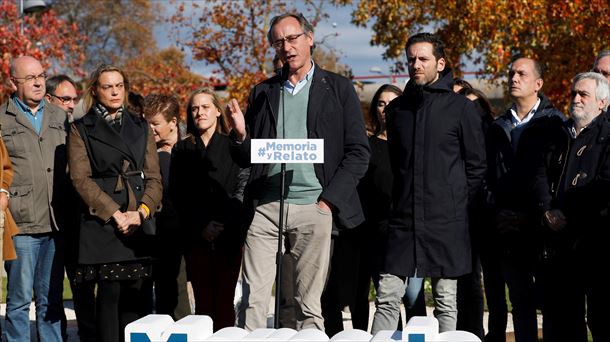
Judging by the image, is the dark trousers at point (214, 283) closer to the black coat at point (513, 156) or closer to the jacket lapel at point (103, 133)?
the jacket lapel at point (103, 133)

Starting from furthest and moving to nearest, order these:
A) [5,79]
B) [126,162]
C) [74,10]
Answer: [74,10] < [5,79] < [126,162]

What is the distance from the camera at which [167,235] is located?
26.1ft

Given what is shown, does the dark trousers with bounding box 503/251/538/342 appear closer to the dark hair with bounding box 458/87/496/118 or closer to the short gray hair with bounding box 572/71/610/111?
the short gray hair with bounding box 572/71/610/111

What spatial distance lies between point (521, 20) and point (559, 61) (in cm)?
133

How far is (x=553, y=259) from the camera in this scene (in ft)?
23.7

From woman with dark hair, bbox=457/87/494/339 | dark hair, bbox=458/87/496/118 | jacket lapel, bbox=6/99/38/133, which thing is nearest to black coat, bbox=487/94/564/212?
woman with dark hair, bbox=457/87/494/339

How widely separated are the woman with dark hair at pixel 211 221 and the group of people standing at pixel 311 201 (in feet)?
0.04

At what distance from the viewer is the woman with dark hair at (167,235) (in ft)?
26.3

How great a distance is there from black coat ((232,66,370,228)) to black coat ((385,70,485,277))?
0.34 meters

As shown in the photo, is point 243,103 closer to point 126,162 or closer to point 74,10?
point 126,162

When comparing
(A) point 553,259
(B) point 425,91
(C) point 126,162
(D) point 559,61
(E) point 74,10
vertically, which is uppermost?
(E) point 74,10

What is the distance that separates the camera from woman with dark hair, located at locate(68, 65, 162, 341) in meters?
7.33

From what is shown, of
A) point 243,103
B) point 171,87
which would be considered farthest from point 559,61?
point 171,87

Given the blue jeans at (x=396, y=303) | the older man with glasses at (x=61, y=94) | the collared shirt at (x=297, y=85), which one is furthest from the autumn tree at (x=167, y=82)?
the blue jeans at (x=396, y=303)
